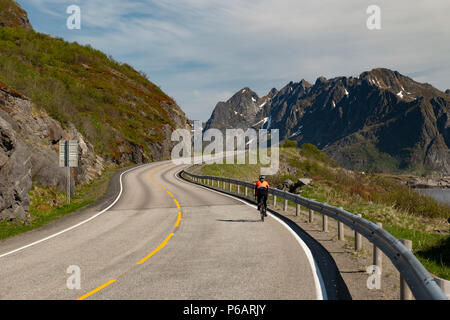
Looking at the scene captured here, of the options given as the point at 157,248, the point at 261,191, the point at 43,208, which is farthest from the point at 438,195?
the point at 157,248

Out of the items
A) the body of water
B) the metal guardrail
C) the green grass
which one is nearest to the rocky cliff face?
the green grass

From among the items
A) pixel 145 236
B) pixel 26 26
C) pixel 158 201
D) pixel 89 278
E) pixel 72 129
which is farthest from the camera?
pixel 26 26

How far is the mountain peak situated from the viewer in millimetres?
104537

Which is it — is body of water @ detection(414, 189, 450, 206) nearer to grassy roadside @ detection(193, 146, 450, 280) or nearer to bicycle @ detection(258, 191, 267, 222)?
grassy roadside @ detection(193, 146, 450, 280)

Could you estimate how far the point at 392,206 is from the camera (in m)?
22.1

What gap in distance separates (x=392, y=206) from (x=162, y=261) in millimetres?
18426

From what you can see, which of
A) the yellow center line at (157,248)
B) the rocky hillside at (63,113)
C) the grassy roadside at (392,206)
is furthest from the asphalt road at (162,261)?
the grassy roadside at (392,206)

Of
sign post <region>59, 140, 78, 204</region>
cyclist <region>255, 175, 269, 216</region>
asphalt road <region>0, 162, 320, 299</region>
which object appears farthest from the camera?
sign post <region>59, 140, 78, 204</region>

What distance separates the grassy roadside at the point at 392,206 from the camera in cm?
1250

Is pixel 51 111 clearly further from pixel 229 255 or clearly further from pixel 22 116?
pixel 229 255

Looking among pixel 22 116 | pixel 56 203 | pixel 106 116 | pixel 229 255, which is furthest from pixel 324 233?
pixel 106 116

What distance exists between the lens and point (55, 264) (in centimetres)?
774

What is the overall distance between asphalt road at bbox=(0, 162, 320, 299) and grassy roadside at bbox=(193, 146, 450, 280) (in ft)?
16.3
